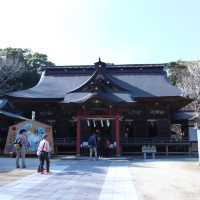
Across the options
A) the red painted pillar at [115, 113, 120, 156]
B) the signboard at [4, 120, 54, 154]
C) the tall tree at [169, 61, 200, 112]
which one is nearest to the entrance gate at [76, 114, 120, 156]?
Result: the red painted pillar at [115, 113, 120, 156]

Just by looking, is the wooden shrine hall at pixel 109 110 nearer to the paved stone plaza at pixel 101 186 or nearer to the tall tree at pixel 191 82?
the tall tree at pixel 191 82

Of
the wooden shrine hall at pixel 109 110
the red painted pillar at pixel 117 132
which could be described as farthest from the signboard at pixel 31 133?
the red painted pillar at pixel 117 132

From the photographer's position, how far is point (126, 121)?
30000 millimetres

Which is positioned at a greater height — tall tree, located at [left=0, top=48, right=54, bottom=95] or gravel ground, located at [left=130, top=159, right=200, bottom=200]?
tall tree, located at [left=0, top=48, right=54, bottom=95]

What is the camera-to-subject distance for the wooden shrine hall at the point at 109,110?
27.1m

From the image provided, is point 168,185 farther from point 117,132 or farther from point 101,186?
point 117,132

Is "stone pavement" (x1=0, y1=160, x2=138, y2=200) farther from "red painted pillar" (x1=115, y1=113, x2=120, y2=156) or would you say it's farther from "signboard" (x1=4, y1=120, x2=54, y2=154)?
"red painted pillar" (x1=115, y1=113, x2=120, y2=156)

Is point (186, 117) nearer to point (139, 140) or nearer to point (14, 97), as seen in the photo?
point (139, 140)

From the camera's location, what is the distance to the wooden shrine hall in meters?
27.1

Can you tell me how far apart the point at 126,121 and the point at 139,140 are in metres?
2.43

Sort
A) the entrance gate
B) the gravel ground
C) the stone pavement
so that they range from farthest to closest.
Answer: the entrance gate → the gravel ground → the stone pavement

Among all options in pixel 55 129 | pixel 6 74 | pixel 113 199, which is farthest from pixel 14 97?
pixel 113 199

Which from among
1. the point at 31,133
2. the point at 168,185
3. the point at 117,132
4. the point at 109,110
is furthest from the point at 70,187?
the point at 109,110

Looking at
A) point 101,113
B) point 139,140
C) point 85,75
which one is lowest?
point 139,140
